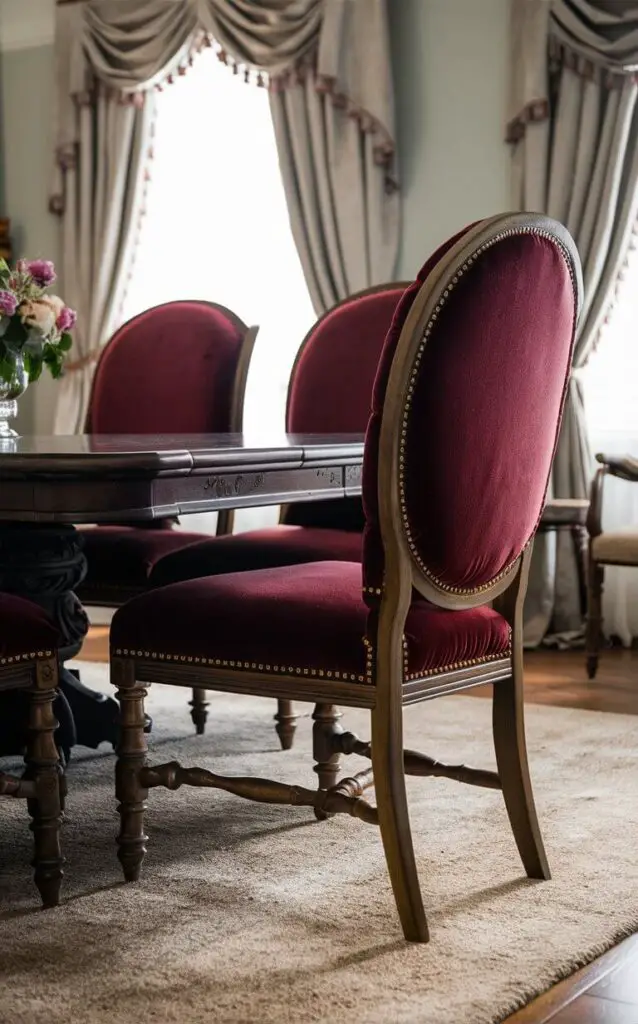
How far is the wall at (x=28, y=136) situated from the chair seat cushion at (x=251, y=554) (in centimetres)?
321

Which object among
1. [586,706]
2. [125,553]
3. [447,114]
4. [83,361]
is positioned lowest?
[586,706]

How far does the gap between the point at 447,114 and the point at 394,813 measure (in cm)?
366

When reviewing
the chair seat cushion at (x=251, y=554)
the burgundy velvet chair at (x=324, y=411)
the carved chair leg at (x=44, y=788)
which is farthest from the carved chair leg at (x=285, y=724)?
the carved chair leg at (x=44, y=788)

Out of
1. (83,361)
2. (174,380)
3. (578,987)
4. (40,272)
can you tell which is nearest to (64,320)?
(40,272)

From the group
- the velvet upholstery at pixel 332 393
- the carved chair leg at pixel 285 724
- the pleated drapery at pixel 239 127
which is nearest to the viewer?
the velvet upholstery at pixel 332 393

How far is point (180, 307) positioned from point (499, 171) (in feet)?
5.88

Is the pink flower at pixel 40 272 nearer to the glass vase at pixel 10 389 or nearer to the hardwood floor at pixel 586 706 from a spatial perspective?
the glass vase at pixel 10 389

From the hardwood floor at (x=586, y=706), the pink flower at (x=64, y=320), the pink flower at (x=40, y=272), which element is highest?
the pink flower at (x=40, y=272)

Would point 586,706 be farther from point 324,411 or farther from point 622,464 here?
point 324,411

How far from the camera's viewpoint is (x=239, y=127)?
562 cm

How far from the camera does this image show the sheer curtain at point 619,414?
4785 millimetres

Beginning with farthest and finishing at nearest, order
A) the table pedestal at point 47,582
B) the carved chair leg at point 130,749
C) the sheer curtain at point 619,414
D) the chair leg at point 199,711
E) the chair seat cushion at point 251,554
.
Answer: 1. the sheer curtain at point 619,414
2. the chair leg at point 199,711
3. the chair seat cushion at point 251,554
4. the table pedestal at point 47,582
5. the carved chair leg at point 130,749

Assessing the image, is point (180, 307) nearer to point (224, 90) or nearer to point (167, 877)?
point (167, 877)

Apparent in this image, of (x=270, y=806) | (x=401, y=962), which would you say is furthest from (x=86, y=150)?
(x=401, y=962)
